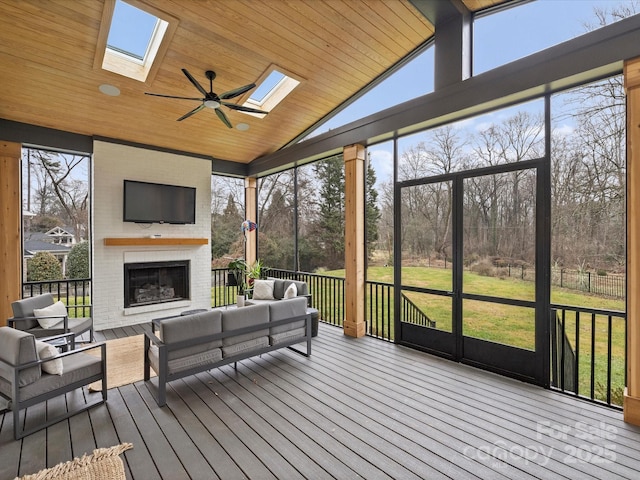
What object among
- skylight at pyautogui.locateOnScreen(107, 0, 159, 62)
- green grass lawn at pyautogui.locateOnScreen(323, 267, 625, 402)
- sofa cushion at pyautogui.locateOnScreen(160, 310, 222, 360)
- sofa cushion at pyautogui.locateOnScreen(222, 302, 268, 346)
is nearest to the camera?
sofa cushion at pyautogui.locateOnScreen(160, 310, 222, 360)

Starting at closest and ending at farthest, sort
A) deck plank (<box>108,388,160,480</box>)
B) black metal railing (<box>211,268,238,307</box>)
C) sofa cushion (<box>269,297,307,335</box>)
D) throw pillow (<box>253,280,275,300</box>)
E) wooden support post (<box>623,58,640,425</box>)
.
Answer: deck plank (<box>108,388,160,480</box>)
wooden support post (<box>623,58,640,425</box>)
sofa cushion (<box>269,297,307,335</box>)
throw pillow (<box>253,280,275,300</box>)
black metal railing (<box>211,268,238,307</box>)

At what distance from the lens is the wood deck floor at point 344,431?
6.73 ft

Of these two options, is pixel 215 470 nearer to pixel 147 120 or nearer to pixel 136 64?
pixel 136 64

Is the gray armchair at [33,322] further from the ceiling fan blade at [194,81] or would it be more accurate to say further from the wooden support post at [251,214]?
the wooden support post at [251,214]

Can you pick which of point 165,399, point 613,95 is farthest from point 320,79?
point 165,399

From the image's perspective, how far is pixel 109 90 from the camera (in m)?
4.27

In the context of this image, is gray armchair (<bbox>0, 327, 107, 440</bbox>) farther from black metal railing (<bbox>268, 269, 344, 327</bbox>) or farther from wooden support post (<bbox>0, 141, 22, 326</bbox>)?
black metal railing (<bbox>268, 269, 344, 327</bbox>)

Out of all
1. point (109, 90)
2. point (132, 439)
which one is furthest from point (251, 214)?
point (132, 439)

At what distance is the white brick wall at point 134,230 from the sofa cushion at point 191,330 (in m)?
3.17

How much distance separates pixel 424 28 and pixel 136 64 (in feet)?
12.3

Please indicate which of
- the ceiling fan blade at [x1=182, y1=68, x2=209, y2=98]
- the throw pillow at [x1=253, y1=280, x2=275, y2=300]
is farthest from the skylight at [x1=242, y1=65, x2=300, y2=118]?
the throw pillow at [x1=253, y1=280, x2=275, y2=300]

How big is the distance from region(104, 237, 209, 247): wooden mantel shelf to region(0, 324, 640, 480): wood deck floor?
2994mm

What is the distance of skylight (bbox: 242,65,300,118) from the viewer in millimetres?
4631

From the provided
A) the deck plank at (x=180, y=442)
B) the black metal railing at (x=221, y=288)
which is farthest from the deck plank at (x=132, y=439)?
the black metal railing at (x=221, y=288)
